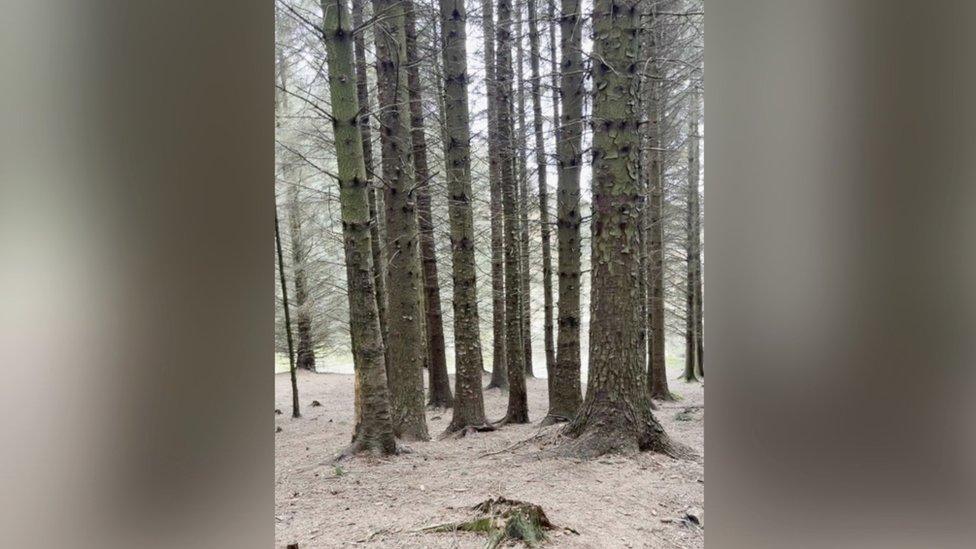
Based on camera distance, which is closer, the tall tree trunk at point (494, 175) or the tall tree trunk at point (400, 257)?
the tall tree trunk at point (400, 257)

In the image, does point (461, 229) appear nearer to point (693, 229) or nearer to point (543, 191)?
point (543, 191)

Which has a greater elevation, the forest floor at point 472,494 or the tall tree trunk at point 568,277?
the tall tree trunk at point 568,277

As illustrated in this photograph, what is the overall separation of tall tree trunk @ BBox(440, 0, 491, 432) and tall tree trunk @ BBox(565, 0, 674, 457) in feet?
6.04

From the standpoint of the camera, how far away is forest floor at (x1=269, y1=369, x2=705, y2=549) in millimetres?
2844

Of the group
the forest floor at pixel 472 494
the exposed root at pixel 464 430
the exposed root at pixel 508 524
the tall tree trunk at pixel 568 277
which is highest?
the tall tree trunk at pixel 568 277

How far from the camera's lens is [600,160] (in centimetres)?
394

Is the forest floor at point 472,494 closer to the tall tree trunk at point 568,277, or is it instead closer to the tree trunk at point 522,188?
the tall tree trunk at point 568,277

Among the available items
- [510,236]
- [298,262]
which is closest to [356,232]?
[510,236]

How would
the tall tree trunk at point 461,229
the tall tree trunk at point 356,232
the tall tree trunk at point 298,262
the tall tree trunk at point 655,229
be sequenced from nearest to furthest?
the tall tree trunk at point 356,232 < the tall tree trunk at point 461,229 < the tall tree trunk at point 655,229 < the tall tree trunk at point 298,262

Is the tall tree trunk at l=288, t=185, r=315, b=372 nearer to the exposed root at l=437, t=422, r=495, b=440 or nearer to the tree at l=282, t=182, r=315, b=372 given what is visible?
the tree at l=282, t=182, r=315, b=372

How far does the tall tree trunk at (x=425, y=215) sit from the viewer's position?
5.53m

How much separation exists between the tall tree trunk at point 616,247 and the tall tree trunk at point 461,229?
6.04 ft

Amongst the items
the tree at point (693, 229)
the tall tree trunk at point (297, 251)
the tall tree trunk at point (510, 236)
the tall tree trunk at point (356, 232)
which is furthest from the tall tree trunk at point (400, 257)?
the tree at point (693, 229)
